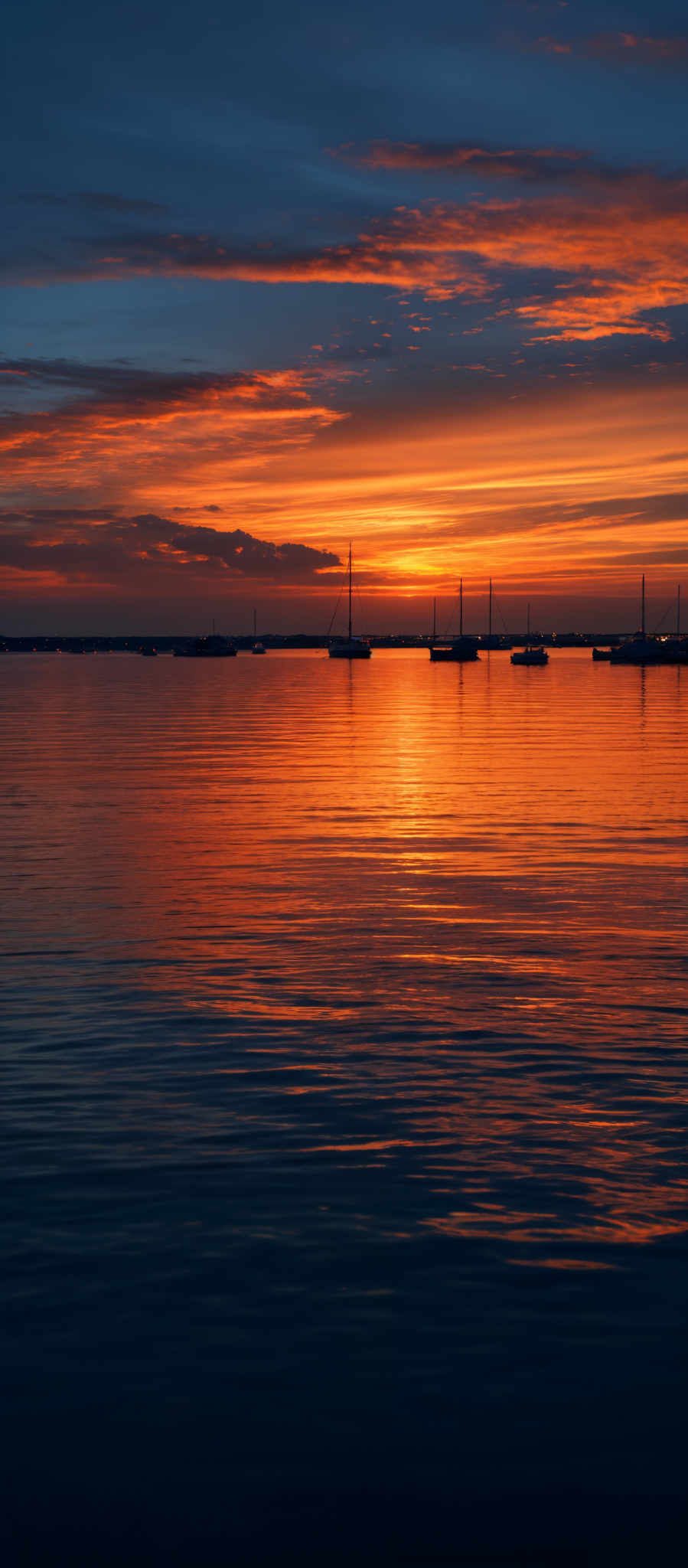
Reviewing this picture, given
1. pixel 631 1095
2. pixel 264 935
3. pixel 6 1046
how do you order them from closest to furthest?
pixel 631 1095 < pixel 6 1046 < pixel 264 935

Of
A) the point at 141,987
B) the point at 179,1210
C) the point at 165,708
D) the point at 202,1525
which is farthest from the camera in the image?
the point at 165,708

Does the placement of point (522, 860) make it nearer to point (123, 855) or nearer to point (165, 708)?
point (123, 855)

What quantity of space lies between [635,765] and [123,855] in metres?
25.7

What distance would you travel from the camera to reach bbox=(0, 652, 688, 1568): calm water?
701 centimetres

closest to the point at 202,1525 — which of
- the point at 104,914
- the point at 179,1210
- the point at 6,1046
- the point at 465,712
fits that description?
the point at 179,1210

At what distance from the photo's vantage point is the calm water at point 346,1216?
7.01 meters

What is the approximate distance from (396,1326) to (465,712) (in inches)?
3403

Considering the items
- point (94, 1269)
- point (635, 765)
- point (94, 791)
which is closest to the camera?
point (94, 1269)

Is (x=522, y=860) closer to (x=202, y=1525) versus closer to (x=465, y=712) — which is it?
(x=202, y=1525)

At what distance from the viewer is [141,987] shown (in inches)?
696

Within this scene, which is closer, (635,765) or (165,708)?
(635,765)

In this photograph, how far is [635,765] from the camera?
49.4m

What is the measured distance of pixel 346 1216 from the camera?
33.5 feet

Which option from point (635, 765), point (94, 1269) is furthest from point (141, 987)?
point (635, 765)
